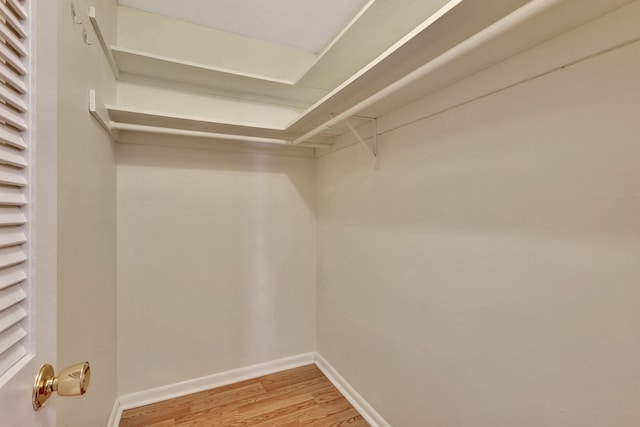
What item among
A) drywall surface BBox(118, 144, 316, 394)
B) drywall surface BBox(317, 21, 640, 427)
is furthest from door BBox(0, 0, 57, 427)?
drywall surface BBox(118, 144, 316, 394)

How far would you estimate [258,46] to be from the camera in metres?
2.13

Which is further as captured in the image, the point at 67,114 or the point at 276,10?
the point at 276,10

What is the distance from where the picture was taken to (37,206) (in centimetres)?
55

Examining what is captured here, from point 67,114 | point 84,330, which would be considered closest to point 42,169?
point 67,114

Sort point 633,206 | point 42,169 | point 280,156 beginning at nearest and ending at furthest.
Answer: point 42,169 → point 633,206 → point 280,156

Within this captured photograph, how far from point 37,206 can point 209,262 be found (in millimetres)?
1639

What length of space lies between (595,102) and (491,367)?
1006 millimetres

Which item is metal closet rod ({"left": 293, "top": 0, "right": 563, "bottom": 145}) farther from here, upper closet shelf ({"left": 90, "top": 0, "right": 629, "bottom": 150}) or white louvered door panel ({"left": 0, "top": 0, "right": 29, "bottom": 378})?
white louvered door panel ({"left": 0, "top": 0, "right": 29, "bottom": 378})

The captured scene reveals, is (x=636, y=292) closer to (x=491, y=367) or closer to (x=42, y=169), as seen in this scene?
(x=491, y=367)

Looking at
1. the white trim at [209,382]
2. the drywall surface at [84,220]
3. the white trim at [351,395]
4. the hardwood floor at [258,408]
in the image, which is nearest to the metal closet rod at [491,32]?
the drywall surface at [84,220]

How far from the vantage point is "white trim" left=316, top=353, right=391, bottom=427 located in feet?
5.67

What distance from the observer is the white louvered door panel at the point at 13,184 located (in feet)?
1.53

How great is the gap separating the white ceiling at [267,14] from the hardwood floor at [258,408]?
2.61m

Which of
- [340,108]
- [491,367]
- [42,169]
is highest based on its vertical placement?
[340,108]
